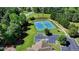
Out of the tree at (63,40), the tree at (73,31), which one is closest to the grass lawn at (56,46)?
the tree at (63,40)

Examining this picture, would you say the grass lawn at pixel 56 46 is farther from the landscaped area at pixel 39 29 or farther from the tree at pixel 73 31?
the tree at pixel 73 31

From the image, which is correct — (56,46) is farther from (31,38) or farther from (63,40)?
(31,38)

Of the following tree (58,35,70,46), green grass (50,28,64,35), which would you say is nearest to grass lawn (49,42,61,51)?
tree (58,35,70,46)

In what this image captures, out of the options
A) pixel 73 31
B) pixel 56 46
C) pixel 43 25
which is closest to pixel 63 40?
pixel 56 46

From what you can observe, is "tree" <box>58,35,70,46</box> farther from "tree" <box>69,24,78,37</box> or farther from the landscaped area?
"tree" <box>69,24,78,37</box>

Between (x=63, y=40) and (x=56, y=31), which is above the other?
(x=56, y=31)

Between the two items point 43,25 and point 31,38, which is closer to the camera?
point 31,38
